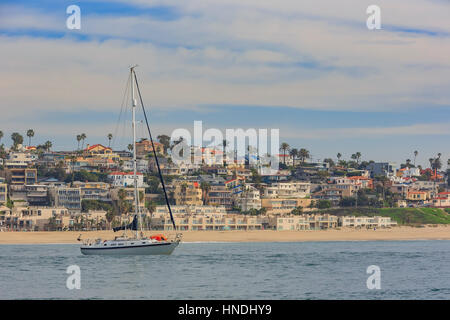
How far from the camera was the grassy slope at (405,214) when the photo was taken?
164750 millimetres

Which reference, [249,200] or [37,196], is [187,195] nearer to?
[249,200]

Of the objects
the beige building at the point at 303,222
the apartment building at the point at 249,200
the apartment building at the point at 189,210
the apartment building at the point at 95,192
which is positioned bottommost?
the beige building at the point at 303,222

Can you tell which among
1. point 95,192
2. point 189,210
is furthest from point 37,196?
point 189,210

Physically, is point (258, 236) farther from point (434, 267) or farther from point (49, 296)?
point (49, 296)

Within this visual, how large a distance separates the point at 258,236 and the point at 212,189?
152ft

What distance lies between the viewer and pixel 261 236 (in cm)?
12719

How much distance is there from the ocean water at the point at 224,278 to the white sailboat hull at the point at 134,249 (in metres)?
0.59

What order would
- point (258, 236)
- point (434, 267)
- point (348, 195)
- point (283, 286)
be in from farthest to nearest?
point (348, 195)
point (258, 236)
point (434, 267)
point (283, 286)

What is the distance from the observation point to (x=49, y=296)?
39562mm

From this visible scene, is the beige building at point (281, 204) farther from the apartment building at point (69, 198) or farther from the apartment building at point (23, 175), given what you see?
the apartment building at point (23, 175)

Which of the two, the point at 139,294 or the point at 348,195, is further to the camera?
the point at 348,195

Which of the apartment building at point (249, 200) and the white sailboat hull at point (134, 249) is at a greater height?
the apartment building at point (249, 200)

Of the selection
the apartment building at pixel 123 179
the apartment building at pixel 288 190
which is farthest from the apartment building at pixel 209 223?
the apartment building at pixel 288 190
